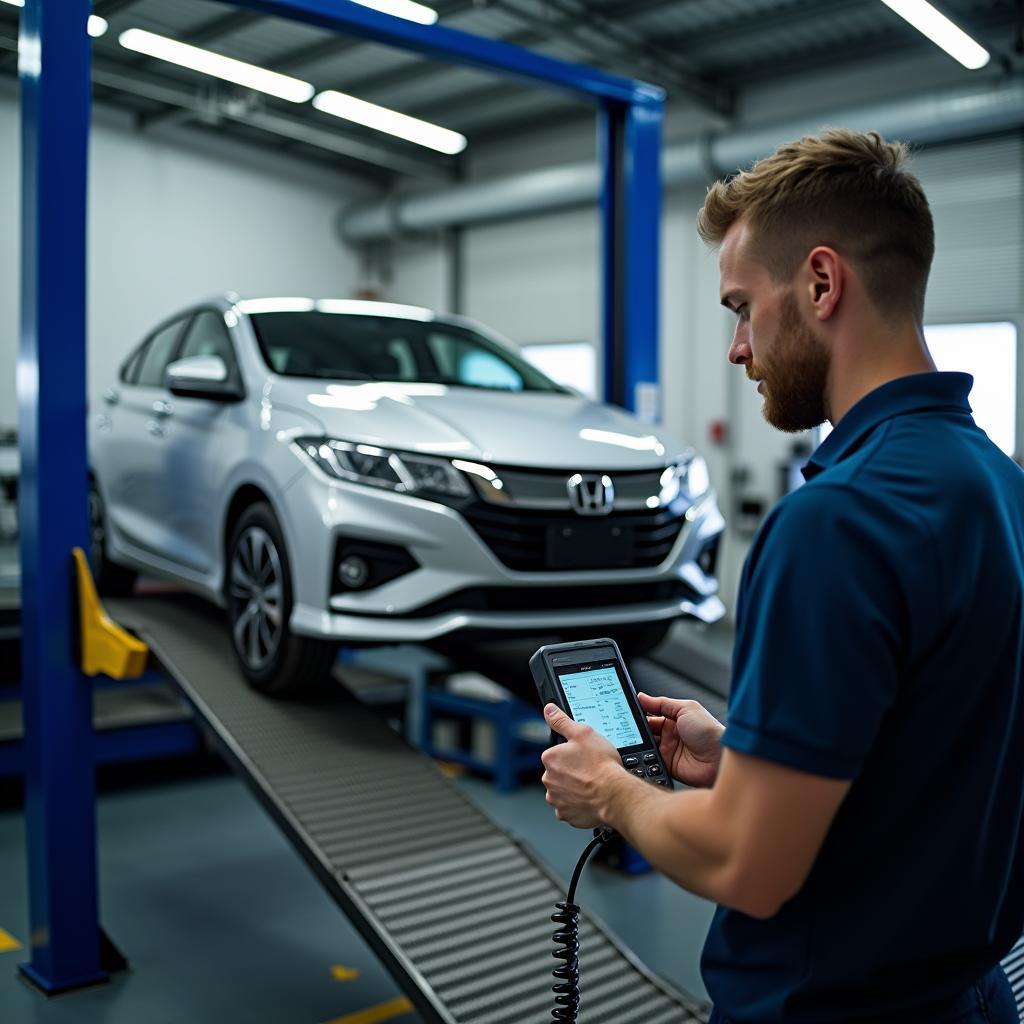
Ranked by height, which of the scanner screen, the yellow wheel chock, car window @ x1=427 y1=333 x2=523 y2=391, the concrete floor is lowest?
the concrete floor

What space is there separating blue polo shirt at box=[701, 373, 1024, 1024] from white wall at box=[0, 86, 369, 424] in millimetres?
10336

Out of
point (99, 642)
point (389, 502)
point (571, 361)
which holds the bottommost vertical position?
point (99, 642)

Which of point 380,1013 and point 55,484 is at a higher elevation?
point 55,484

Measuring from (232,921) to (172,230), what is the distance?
930cm

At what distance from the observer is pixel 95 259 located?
1104cm

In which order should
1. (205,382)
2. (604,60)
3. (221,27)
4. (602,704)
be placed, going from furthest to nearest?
(604,60) → (221,27) → (205,382) → (602,704)

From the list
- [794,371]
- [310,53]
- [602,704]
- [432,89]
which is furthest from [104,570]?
[432,89]

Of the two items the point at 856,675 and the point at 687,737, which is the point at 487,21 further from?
the point at 856,675

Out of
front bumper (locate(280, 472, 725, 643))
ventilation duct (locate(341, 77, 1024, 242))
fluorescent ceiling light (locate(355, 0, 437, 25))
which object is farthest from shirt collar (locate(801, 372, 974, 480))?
fluorescent ceiling light (locate(355, 0, 437, 25))

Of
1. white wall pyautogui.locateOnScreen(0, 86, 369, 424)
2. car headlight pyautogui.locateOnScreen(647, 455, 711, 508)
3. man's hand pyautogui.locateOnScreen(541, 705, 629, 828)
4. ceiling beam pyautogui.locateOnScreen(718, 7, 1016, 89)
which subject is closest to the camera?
man's hand pyautogui.locateOnScreen(541, 705, 629, 828)

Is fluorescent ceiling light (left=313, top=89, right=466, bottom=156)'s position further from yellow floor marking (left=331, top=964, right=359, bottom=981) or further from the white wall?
yellow floor marking (left=331, top=964, right=359, bottom=981)

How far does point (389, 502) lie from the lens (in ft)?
11.1

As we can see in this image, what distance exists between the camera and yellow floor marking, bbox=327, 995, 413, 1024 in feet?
10.2

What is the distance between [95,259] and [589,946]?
9714mm
